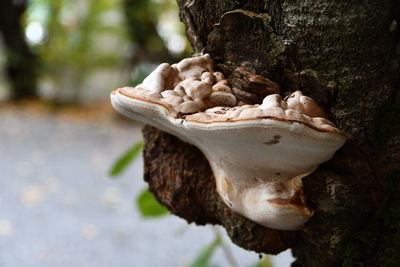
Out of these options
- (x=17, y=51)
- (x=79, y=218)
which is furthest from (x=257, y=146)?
(x=17, y=51)

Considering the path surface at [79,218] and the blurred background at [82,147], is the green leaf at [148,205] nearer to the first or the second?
the blurred background at [82,147]

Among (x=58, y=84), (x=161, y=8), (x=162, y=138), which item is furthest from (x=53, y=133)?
(x=162, y=138)

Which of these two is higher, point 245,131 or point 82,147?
point 245,131

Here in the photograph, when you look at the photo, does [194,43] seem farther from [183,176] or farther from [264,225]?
[264,225]

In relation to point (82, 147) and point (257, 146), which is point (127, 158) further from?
point (82, 147)

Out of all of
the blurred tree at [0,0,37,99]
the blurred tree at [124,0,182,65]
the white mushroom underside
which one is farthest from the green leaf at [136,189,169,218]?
the blurred tree at [0,0,37,99]

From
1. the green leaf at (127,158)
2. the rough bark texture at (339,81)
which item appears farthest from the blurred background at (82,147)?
the rough bark texture at (339,81)
